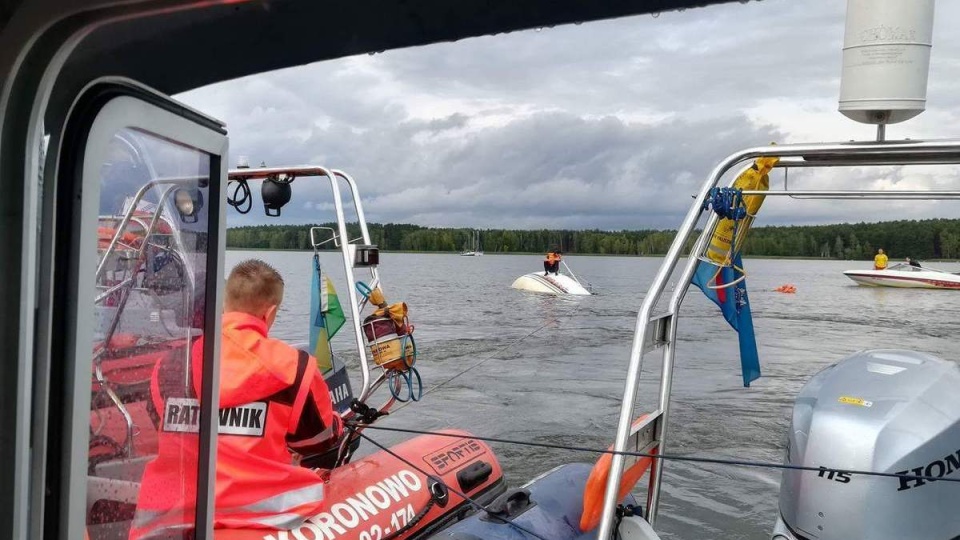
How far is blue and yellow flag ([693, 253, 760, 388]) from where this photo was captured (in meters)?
3.08

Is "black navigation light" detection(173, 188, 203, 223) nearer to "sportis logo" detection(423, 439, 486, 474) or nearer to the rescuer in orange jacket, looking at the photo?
the rescuer in orange jacket

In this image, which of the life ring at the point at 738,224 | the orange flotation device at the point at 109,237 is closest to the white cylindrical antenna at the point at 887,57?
the life ring at the point at 738,224

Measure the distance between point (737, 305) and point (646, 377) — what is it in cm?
935

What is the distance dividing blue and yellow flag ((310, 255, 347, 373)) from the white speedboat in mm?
30945

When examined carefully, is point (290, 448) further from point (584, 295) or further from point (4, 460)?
point (584, 295)

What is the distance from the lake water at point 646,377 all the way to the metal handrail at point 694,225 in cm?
337

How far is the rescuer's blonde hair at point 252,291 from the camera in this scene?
8.95ft

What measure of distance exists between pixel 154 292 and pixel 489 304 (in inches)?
979

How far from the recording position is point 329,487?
150 inches

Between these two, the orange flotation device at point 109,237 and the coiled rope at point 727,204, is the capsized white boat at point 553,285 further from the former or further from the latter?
the orange flotation device at point 109,237

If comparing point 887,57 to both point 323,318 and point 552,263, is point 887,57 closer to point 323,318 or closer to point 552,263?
point 323,318

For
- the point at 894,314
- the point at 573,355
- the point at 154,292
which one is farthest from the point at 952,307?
the point at 154,292

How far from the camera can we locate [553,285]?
102 feet

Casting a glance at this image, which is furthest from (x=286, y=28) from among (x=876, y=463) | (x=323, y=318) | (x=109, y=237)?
(x=323, y=318)
